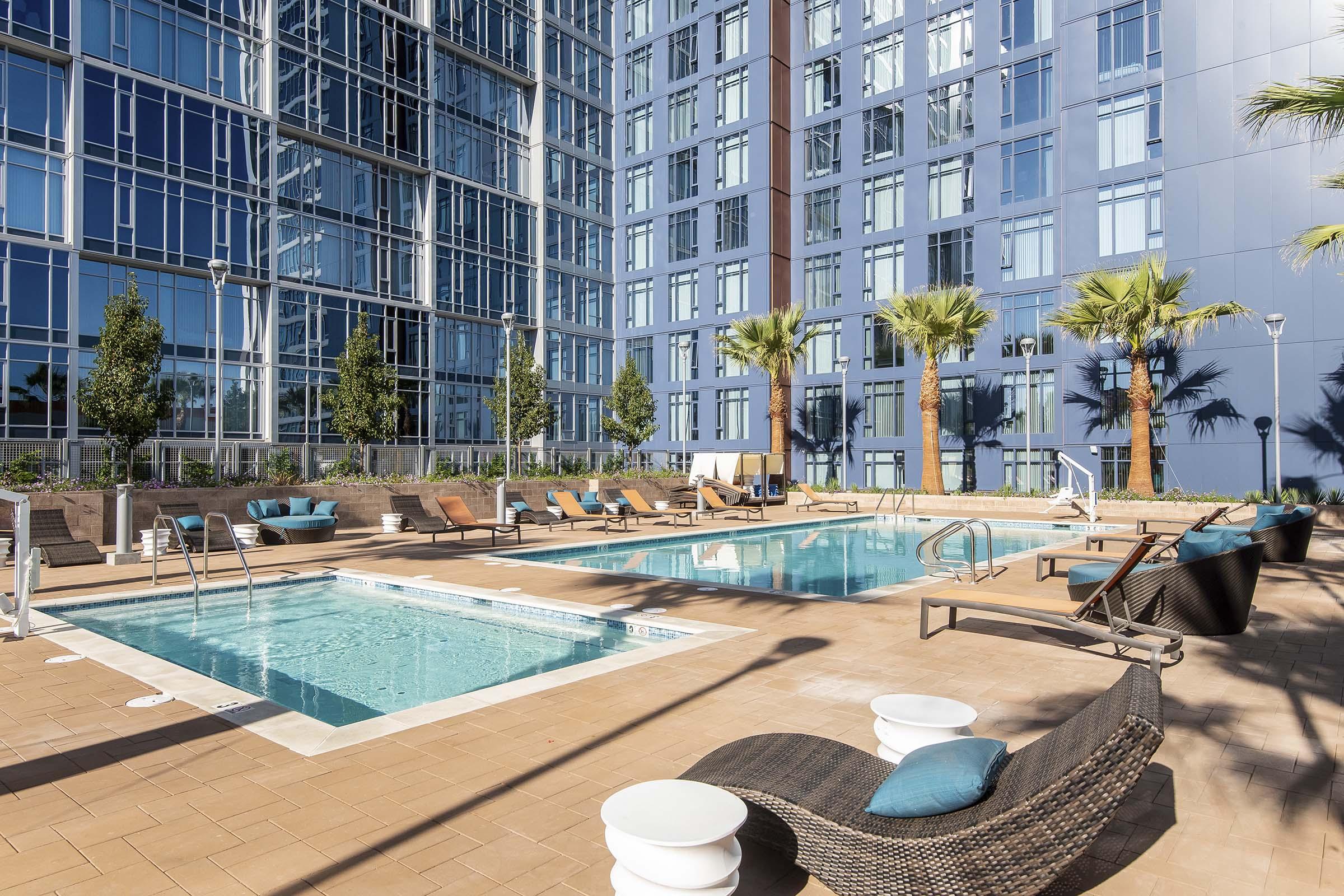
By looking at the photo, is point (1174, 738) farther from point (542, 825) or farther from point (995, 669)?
point (542, 825)

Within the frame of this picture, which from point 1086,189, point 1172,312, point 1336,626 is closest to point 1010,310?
point 1086,189

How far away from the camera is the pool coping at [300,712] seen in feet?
15.5

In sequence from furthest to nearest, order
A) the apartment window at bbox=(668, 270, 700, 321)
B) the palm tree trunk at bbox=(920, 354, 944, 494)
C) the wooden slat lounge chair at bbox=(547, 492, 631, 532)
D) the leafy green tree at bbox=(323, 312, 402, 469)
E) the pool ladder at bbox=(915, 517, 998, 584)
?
the apartment window at bbox=(668, 270, 700, 321) < the palm tree trunk at bbox=(920, 354, 944, 494) < the leafy green tree at bbox=(323, 312, 402, 469) < the wooden slat lounge chair at bbox=(547, 492, 631, 532) < the pool ladder at bbox=(915, 517, 998, 584)

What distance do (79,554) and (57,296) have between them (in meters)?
17.8

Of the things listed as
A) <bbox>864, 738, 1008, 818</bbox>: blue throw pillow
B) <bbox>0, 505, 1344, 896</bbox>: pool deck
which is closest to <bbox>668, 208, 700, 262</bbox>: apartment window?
<bbox>0, 505, 1344, 896</bbox>: pool deck

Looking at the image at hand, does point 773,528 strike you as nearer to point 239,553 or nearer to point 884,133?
point 239,553

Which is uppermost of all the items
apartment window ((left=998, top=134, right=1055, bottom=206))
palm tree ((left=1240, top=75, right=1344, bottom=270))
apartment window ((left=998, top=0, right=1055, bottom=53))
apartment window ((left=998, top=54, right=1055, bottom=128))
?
apartment window ((left=998, top=0, right=1055, bottom=53))

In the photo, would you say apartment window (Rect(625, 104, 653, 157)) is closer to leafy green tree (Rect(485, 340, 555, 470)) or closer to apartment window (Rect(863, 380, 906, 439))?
apartment window (Rect(863, 380, 906, 439))

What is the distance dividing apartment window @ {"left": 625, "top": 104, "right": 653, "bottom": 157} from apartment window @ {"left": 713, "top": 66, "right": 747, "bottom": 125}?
4746mm

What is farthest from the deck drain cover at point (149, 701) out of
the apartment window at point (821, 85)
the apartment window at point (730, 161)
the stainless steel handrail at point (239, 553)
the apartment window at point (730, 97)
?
the apartment window at point (730, 97)

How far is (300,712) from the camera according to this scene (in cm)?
554

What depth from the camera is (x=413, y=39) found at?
36.0 m

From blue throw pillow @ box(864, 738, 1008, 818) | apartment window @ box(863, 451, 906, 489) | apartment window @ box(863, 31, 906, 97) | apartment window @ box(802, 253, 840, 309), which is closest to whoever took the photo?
blue throw pillow @ box(864, 738, 1008, 818)

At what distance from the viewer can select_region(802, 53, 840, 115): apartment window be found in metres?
36.0
